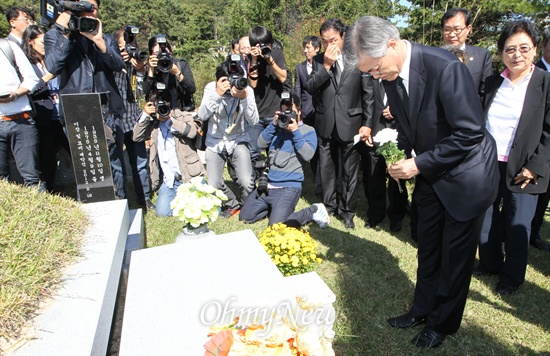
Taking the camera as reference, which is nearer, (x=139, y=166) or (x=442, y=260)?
(x=442, y=260)

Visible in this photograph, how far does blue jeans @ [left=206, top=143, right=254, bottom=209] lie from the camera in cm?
479

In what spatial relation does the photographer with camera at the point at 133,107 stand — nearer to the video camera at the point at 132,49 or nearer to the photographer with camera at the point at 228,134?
the video camera at the point at 132,49

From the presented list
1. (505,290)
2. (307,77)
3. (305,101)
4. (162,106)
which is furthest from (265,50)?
(505,290)

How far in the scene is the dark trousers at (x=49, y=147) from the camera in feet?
15.6

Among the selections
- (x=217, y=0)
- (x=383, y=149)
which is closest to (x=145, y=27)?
(x=217, y=0)

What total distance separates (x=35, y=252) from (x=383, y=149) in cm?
218

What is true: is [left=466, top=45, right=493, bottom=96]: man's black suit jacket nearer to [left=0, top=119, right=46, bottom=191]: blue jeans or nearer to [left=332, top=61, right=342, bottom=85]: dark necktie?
[left=332, top=61, right=342, bottom=85]: dark necktie

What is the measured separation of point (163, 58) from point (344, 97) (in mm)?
2074

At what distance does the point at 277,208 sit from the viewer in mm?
4312

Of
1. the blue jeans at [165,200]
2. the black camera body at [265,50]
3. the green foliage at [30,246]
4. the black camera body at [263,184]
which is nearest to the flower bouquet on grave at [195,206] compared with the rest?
the green foliage at [30,246]

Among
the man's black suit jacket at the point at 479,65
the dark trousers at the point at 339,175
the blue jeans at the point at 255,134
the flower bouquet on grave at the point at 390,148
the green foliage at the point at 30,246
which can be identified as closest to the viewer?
the green foliage at the point at 30,246

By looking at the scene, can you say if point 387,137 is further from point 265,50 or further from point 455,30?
point 265,50

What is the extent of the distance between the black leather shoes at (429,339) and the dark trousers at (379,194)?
198 centimetres

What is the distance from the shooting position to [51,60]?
374 centimetres
